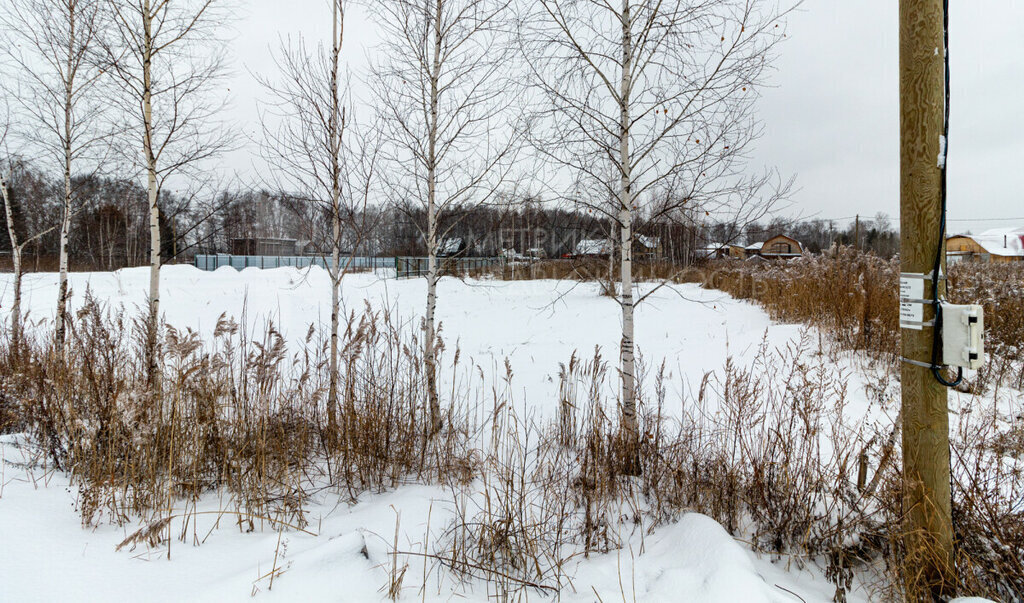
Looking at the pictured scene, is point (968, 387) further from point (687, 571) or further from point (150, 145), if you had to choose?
point (150, 145)

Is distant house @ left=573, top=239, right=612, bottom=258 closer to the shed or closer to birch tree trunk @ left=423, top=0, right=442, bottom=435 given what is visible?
the shed

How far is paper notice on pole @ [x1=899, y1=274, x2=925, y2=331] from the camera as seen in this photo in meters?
1.88

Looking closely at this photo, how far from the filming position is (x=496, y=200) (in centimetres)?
466

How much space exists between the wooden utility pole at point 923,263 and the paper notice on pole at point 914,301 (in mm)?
26

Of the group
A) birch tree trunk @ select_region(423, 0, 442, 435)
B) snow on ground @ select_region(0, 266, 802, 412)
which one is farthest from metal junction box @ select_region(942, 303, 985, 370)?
birch tree trunk @ select_region(423, 0, 442, 435)

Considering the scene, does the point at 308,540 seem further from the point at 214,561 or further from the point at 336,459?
the point at 336,459

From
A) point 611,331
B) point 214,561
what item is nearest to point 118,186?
point 214,561

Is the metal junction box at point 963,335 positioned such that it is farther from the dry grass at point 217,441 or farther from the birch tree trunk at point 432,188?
the birch tree trunk at point 432,188

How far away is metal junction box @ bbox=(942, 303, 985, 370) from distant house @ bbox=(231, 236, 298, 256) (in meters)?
48.0

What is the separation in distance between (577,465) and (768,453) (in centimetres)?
131

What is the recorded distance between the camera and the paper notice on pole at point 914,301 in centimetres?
188

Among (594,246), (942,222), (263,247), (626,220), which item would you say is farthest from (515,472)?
(263,247)

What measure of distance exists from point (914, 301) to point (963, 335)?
21 centimetres

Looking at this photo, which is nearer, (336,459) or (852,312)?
(336,459)
